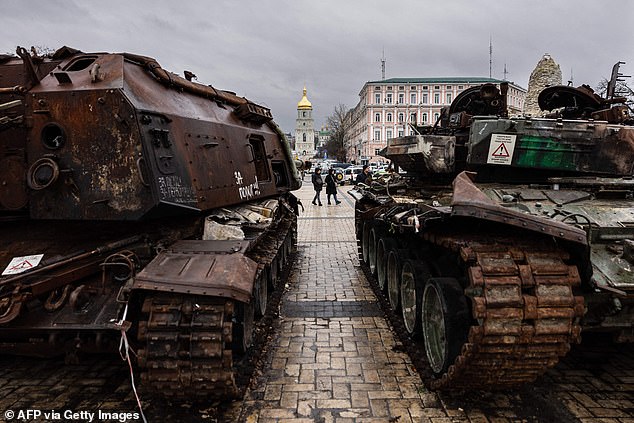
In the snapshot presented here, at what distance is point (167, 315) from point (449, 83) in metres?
79.0

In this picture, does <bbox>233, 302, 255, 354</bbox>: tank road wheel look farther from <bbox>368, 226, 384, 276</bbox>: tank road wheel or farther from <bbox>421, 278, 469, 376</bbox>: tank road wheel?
<bbox>368, 226, 384, 276</bbox>: tank road wheel

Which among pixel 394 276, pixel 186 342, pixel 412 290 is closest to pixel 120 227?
pixel 186 342

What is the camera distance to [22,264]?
4000 millimetres

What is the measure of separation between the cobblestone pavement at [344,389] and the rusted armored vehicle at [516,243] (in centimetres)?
36

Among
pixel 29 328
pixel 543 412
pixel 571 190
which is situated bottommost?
pixel 543 412

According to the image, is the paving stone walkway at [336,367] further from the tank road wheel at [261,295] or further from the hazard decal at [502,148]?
the hazard decal at [502,148]

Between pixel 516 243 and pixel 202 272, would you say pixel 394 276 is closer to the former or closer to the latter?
pixel 516 243

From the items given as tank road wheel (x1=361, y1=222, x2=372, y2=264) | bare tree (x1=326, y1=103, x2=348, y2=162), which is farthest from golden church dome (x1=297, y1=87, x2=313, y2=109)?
tank road wheel (x1=361, y1=222, x2=372, y2=264)

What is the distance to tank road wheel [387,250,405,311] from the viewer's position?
249 inches

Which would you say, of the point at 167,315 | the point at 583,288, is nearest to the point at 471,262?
the point at 583,288

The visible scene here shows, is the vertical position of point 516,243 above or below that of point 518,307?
above

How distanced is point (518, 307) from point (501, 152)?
220 cm

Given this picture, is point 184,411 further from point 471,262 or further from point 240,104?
point 240,104

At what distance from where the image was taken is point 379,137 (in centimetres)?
7656
